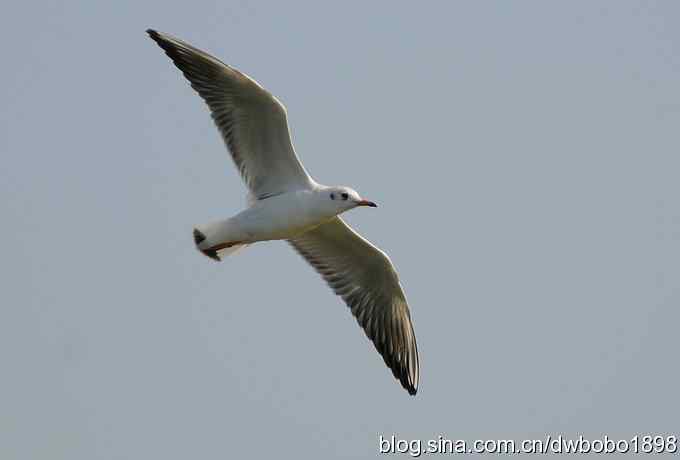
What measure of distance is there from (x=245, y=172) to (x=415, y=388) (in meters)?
3.08

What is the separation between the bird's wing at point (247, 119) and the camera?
13.0 metres

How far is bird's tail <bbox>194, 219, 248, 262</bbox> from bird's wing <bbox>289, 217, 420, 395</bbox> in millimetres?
1179

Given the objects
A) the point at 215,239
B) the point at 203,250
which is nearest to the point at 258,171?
the point at 215,239

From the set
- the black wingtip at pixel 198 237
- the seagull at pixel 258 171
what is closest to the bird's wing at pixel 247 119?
the seagull at pixel 258 171

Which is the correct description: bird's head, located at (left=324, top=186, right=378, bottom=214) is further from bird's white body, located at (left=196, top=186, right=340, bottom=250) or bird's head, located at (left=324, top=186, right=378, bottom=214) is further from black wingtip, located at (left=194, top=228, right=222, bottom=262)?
black wingtip, located at (left=194, top=228, right=222, bottom=262)

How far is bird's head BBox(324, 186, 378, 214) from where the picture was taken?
1297 cm

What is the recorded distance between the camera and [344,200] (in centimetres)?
1298

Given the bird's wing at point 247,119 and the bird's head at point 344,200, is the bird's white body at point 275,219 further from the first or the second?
the bird's wing at point 247,119

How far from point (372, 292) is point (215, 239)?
82.4 inches

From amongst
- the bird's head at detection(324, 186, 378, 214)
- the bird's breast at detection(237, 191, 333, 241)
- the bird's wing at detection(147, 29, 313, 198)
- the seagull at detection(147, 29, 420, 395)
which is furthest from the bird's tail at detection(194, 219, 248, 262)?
the bird's head at detection(324, 186, 378, 214)

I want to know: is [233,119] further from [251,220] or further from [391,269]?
[391,269]

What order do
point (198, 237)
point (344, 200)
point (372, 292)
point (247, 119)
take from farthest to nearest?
point (372, 292) → point (198, 237) → point (247, 119) → point (344, 200)

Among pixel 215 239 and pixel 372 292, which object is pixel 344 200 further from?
pixel 372 292

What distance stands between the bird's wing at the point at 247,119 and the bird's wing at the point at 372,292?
108 cm
